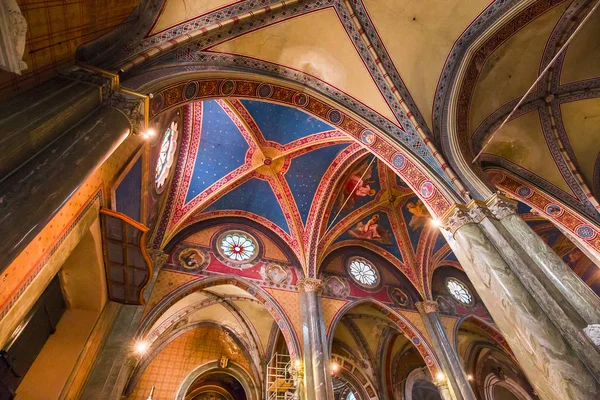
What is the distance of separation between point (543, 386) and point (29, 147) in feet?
20.7

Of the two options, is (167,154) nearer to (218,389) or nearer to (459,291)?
(218,389)

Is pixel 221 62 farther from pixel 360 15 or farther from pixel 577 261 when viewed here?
pixel 577 261

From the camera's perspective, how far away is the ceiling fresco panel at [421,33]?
6.89 metres

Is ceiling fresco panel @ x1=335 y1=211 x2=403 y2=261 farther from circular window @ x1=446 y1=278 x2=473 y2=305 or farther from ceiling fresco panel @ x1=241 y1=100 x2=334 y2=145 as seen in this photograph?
ceiling fresco panel @ x1=241 y1=100 x2=334 y2=145

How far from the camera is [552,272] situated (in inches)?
172

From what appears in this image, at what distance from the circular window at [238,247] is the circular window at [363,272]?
174 inches

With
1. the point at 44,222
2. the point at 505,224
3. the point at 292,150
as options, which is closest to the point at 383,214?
the point at 292,150

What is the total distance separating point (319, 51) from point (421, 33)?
2604mm

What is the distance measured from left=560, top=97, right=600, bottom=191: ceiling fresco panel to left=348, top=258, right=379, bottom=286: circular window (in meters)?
7.88

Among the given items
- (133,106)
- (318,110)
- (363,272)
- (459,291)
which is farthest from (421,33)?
(459,291)

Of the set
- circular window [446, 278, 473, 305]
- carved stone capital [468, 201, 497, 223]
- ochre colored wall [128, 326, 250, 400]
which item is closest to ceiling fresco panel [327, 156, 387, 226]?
carved stone capital [468, 201, 497, 223]

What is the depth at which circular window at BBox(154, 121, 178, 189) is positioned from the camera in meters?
7.99

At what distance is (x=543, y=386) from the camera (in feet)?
11.8

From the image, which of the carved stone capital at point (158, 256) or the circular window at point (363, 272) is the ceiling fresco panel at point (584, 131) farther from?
the carved stone capital at point (158, 256)
